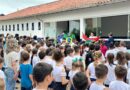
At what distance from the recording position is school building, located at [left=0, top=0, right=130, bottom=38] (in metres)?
18.3

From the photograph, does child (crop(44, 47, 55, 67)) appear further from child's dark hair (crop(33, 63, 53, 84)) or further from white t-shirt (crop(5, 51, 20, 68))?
child's dark hair (crop(33, 63, 53, 84))

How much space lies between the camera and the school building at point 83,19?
18281mm

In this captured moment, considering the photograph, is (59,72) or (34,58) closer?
(59,72)

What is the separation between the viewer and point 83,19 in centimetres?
2155

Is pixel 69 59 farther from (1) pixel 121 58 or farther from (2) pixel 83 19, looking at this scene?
(2) pixel 83 19

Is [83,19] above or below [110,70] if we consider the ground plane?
above

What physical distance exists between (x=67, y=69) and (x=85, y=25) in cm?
1442

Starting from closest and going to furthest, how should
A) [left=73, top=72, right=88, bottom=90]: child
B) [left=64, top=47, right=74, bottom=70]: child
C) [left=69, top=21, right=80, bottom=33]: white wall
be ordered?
[left=73, top=72, right=88, bottom=90]: child
[left=64, top=47, right=74, bottom=70]: child
[left=69, top=21, right=80, bottom=33]: white wall

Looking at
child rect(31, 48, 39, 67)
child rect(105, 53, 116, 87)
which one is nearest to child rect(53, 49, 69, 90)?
child rect(105, 53, 116, 87)

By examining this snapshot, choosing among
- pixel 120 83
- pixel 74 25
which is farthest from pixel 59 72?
pixel 74 25

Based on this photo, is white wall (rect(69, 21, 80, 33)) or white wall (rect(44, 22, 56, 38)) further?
white wall (rect(44, 22, 56, 38))

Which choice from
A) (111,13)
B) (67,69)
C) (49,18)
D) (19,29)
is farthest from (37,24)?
(67,69)

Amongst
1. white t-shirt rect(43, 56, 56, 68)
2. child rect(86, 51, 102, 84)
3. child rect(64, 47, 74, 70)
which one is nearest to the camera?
child rect(86, 51, 102, 84)

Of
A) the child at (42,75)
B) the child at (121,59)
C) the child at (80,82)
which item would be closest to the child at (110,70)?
the child at (121,59)
